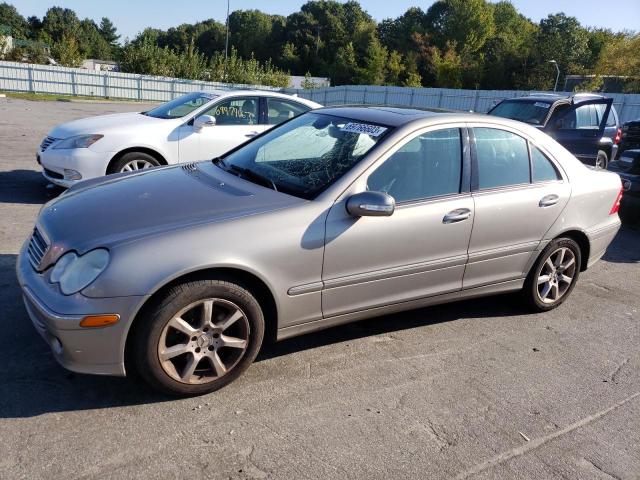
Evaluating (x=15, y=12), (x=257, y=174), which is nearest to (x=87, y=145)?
(x=257, y=174)

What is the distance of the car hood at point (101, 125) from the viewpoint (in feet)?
23.3

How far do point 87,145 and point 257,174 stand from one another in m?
3.84

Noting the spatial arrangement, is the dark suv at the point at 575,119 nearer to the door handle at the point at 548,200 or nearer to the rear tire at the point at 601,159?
the rear tire at the point at 601,159

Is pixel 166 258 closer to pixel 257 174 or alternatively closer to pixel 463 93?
pixel 257 174

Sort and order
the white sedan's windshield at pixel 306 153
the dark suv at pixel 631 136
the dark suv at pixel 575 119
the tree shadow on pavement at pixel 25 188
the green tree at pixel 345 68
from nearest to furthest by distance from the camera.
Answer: the white sedan's windshield at pixel 306 153 < the tree shadow on pavement at pixel 25 188 < the dark suv at pixel 575 119 < the dark suv at pixel 631 136 < the green tree at pixel 345 68

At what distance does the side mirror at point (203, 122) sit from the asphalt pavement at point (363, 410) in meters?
3.51

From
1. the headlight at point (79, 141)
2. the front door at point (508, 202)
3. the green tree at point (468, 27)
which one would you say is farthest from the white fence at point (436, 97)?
the green tree at point (468, 27)

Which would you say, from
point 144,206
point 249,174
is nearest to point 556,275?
point 249,174

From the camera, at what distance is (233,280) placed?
316cm

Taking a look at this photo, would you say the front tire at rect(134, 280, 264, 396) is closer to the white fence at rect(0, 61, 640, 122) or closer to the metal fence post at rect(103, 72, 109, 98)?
the white fence at rect(0, 61, 640, 122)

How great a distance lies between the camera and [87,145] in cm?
686

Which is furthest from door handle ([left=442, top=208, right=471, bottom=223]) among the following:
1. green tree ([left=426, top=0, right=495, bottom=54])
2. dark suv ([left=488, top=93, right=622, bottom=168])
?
green tree ([left=426, top=0, right=495, bottom=54])

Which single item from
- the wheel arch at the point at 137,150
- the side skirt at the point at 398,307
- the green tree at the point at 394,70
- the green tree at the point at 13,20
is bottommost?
the side skirt at the point at 398,307

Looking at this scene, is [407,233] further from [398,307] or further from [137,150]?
[137,150]
